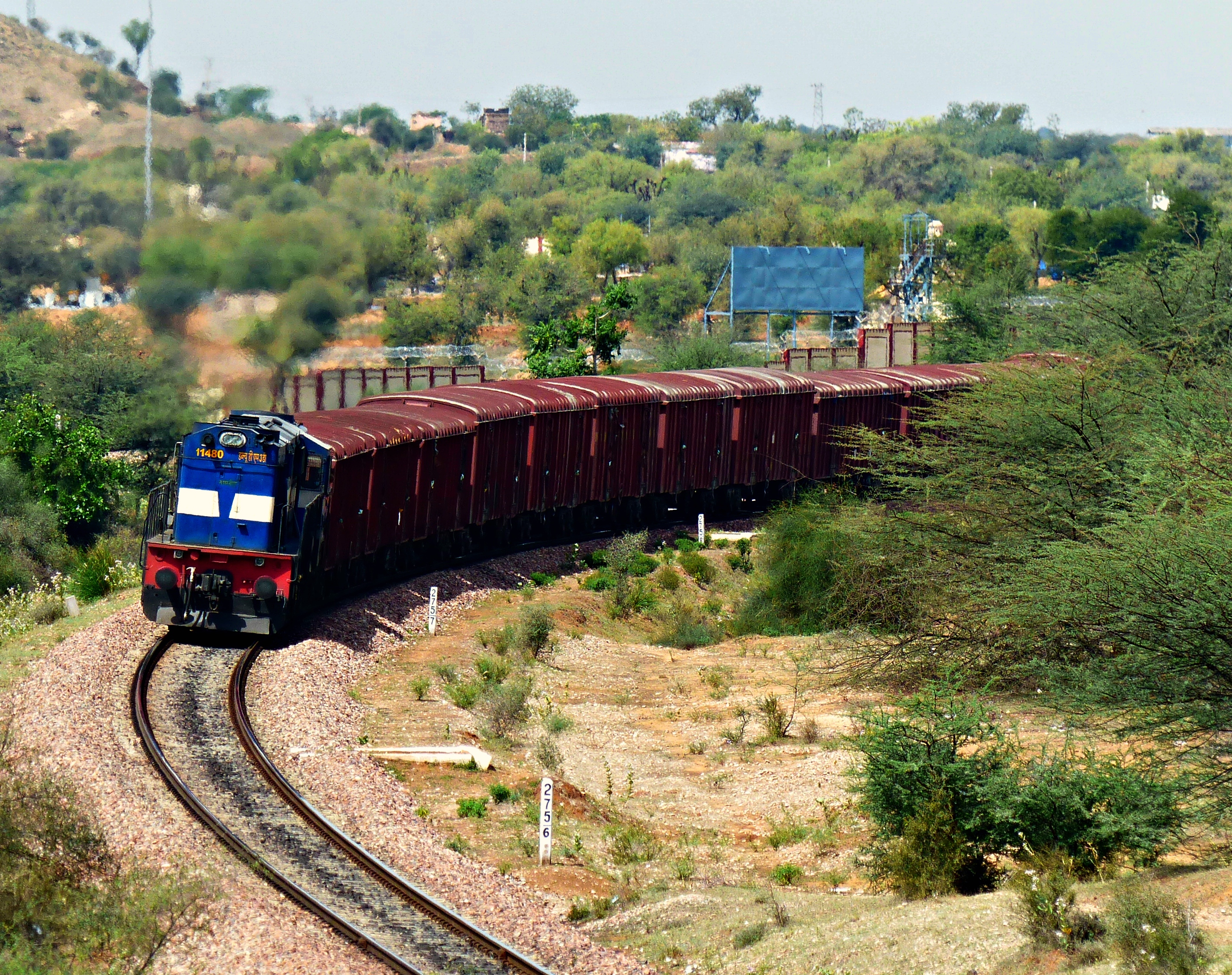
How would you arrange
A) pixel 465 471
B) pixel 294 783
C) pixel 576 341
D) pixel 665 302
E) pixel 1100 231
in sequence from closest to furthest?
pixel 294 783
pixel 465 471
pixel 576 341
pixel 665 302
pixel 1100 231

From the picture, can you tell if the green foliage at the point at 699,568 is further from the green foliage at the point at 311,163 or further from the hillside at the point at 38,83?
the hillside at the point at 38,83

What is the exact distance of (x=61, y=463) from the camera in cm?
4288

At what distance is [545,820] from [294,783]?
300 centimetres

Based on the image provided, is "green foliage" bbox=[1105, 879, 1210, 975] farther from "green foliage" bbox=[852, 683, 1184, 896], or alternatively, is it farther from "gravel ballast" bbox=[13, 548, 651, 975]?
"gravel ballast" bbox=[13, 548, 651, 975]

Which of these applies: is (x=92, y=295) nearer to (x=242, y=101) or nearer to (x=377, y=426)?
(x=242, y=101)

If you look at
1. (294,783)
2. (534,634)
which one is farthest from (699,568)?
(294,783)

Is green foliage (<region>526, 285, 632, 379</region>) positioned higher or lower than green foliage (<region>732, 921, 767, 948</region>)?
higher

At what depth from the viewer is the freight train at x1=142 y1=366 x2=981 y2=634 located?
20906 mm

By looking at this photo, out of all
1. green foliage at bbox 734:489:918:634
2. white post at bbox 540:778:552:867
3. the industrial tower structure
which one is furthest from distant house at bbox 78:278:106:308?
white post at bbox 540:778:552:867

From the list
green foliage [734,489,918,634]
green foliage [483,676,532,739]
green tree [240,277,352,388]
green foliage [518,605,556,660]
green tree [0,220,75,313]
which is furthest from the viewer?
green tree [0,220,75,313]

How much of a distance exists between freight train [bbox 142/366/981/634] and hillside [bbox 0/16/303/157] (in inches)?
1295

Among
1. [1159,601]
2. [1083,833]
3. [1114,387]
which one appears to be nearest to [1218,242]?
[1114,387]

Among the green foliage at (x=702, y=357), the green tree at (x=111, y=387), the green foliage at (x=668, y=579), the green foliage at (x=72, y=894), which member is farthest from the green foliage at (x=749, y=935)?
the green foliage at (x=702, y=357)

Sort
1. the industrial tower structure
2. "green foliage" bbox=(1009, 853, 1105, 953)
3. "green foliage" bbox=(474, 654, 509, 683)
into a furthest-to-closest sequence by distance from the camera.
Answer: the industrial tower structure → "green foliage" bbox=(474, 654, 509, 683) → "green foliage" bbox=(1009, 853, 1105, 953)
